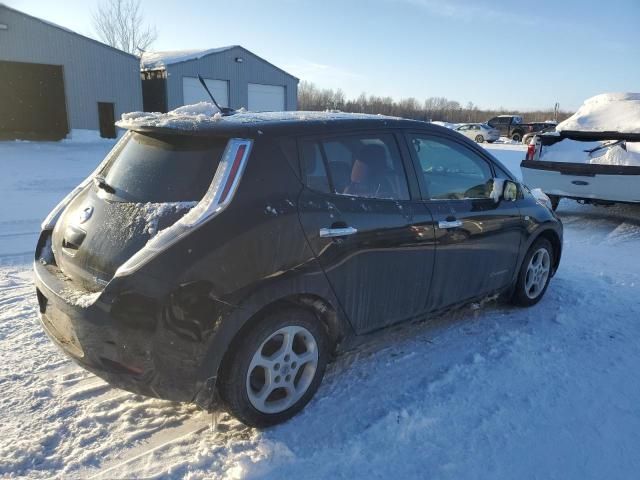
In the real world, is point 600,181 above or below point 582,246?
above

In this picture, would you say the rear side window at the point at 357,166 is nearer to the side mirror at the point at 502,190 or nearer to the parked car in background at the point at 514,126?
the side mirror at the point at 502,190

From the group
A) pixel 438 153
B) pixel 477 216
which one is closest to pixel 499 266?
pixel 477 216

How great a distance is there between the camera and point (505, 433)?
9.18ft

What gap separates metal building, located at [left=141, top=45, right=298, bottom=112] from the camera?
28359 millimetres

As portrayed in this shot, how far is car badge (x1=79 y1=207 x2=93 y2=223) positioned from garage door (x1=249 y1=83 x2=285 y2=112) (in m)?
28.6

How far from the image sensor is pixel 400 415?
2920 mm

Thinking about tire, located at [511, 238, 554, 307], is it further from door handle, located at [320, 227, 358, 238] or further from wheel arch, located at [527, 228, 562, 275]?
door handle, located at [320, 227, 358, 238]

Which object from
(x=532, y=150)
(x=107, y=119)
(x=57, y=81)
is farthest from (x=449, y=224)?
(x=57, y=81)

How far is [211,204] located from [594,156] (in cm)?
743

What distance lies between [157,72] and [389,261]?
95.8 feet

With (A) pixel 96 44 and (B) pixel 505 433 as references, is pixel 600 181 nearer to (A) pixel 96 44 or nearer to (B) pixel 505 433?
(B) pixel 505 433

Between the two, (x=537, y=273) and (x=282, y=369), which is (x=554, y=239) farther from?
(x=282, y=369)

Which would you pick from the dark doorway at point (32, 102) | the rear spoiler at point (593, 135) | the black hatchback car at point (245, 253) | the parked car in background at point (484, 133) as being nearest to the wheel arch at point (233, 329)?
the black hatchback car at point (245, 253)

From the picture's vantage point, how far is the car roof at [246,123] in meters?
2.74
